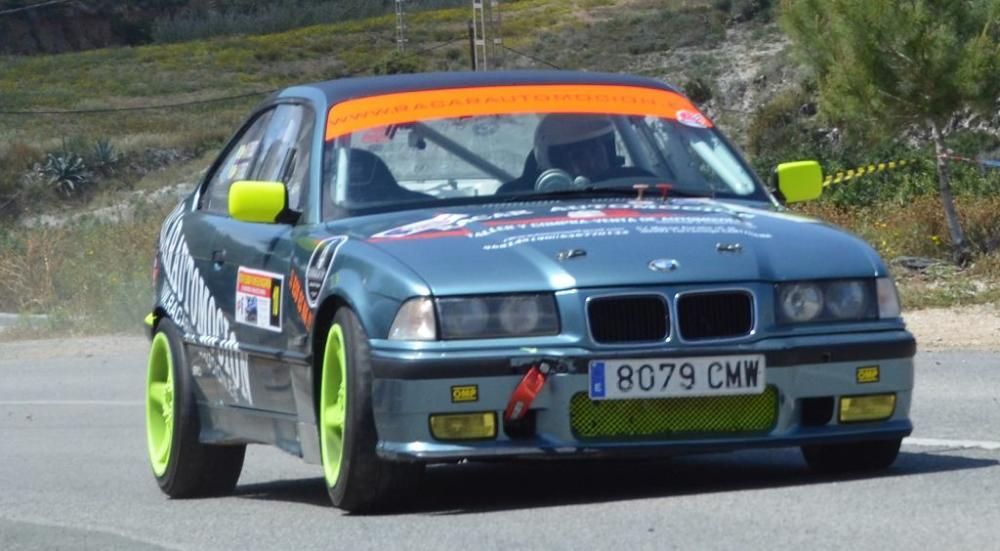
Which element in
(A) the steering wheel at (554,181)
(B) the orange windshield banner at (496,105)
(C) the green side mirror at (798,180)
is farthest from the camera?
(C) the green side mirror at (798,180)

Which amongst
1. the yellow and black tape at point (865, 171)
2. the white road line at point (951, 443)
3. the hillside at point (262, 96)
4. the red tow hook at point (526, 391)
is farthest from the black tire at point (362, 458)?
the yellow and black tape at point (865, 171)

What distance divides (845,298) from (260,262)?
2.09 m

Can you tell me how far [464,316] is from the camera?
Result: 5.61 meters

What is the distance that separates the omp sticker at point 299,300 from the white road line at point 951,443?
8.27 ft

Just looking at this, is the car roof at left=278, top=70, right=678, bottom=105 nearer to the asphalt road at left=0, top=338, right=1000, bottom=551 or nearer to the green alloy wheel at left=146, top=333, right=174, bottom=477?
the green alloy wheel at left=146, top=333, right=174, bottom=477

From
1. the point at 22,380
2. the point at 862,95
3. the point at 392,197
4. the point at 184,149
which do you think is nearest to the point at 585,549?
the point at 392,197

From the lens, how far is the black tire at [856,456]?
6.21 m

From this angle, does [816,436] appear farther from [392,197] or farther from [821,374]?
[392,197]

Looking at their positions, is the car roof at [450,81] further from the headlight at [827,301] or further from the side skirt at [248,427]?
the headlight at [827,301]

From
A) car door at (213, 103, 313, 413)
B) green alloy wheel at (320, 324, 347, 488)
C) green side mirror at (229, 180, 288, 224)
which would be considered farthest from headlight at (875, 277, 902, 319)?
green side mirror at (229, 180, 288, 224)

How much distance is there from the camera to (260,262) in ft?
22.2

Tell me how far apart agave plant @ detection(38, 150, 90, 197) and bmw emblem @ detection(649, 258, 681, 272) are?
5309cm

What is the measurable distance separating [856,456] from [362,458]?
5.40 feet

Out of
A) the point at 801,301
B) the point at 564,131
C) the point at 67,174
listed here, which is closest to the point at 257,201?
the point at 564,131
